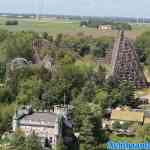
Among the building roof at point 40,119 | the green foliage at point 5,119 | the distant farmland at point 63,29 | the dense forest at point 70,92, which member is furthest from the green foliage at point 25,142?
the distant farmland at point 63,29

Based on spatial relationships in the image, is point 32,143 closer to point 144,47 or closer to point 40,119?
point 40,119

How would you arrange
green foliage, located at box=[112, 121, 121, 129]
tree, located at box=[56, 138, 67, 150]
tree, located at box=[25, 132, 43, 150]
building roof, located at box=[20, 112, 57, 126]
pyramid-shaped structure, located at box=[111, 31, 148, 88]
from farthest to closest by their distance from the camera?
pyramid-shaped structure, located at box=[111, 31, 148, 88], green foliage, located at box=[112, 121, 121, 129], building roof, located at box=[20, 112, 57, 126], tree, located at box=[56, 138, 67, 150], tree, located at box=[25, 132, 43, 150]

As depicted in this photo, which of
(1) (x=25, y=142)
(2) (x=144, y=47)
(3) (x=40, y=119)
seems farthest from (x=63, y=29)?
(1) (x=25, y=142)

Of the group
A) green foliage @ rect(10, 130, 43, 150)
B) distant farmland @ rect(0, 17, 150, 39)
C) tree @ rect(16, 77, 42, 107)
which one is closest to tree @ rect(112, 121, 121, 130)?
tree @ rect(16, 77, 42, 107)

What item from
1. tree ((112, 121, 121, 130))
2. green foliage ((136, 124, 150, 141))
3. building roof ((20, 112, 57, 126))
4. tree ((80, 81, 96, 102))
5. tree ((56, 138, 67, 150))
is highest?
building roof ((20, 112, 57, 126))

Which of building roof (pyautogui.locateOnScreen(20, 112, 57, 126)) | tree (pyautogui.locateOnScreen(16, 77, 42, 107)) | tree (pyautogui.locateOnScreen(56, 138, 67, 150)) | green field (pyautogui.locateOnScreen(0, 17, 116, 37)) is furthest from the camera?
green field (pyautogui.locateOnScreen(0, 17, 116, 37))

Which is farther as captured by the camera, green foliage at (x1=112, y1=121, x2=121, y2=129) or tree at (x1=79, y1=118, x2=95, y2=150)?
green foliage at (x1=112, y1=121, x2=121, y2=129)

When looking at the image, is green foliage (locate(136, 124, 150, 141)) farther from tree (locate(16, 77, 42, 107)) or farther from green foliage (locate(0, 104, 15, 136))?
green foliage (locate(0, 104, 15, 136))
